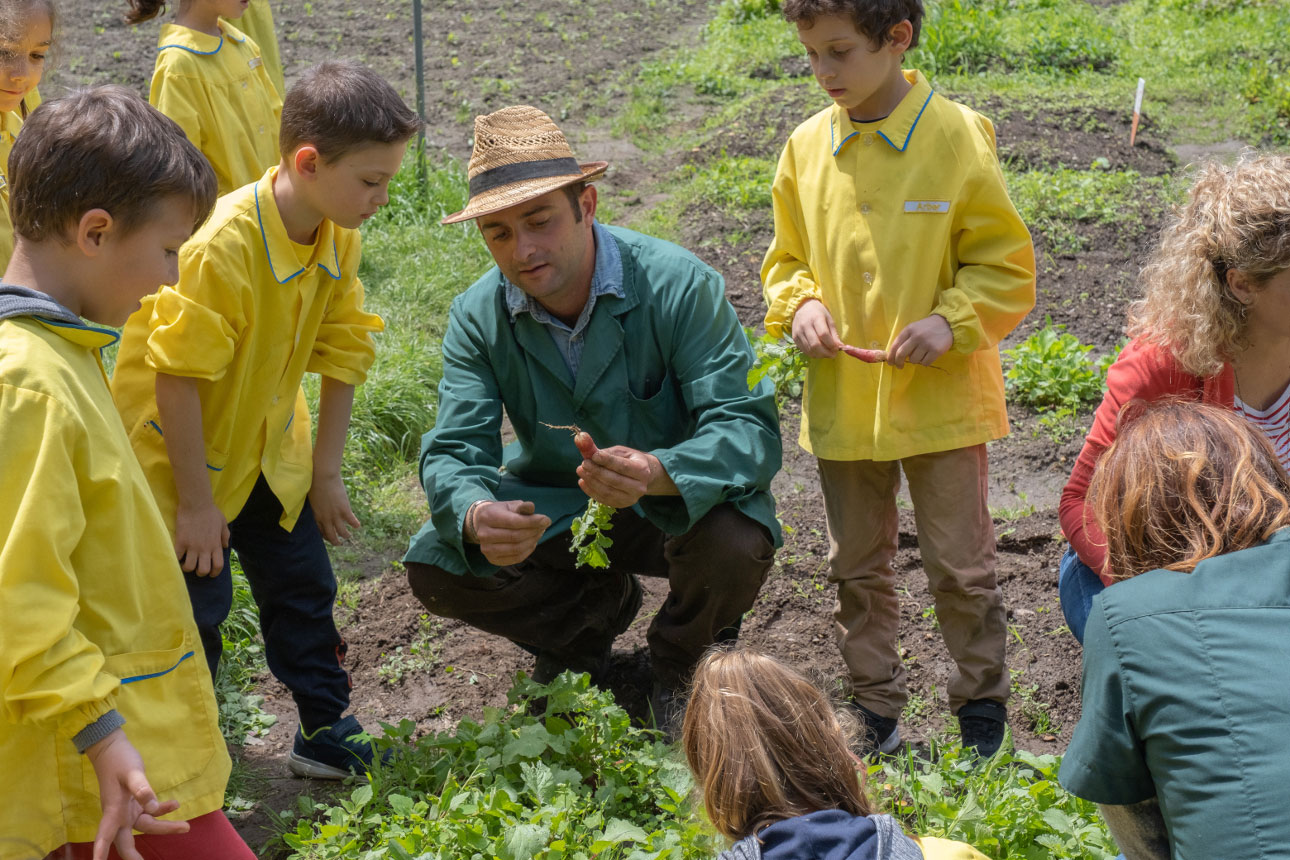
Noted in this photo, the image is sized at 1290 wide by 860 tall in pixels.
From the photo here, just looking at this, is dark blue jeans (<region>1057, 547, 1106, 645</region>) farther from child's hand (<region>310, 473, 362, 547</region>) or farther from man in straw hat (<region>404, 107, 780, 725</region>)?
child's hand (<region>310, 473, 362, 547</region>)

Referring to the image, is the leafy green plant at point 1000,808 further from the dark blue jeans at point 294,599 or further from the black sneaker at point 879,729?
the dark blue jeans at point 294,599

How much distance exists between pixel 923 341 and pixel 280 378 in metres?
1.59

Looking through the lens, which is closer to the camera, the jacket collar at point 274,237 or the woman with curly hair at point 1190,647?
the woman with curly hair at point 1190,647

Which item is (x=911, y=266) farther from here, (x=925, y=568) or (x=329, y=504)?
(x=329, y=504)

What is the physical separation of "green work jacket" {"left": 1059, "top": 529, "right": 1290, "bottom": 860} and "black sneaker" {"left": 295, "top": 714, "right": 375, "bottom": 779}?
6.47ft

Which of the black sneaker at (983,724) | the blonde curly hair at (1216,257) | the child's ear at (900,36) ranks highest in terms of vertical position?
the child's ear at (900,36)

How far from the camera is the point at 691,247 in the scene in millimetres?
6520

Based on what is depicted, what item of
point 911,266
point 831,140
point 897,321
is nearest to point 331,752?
point 897,321

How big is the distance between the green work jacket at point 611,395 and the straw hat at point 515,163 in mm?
274

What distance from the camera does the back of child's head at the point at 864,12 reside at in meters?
2.88

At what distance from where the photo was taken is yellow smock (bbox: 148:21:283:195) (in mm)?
4160

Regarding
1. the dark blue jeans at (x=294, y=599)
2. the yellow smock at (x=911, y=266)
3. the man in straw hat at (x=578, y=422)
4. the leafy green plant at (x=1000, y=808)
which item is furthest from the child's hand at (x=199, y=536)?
the leafy green plant at (x=1000, y=808)

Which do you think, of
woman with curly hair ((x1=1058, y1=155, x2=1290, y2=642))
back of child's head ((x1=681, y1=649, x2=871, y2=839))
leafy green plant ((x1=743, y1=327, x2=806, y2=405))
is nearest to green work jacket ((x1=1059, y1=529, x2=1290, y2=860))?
back of child's head ((x1=681, y1=649, x2=871, y2=839))

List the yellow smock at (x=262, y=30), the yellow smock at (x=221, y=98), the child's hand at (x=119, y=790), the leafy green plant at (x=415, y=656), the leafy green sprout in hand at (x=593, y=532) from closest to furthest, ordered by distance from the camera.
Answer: the child's hand at (x=119, y=790)
the leafy green sprout in hand at (x=593, y=532)
the leafy green plant at (x=415, y=656)
the yellow smock at (x=221, y=98)
the yellow smock at (x=262, y=30)
